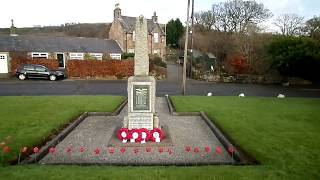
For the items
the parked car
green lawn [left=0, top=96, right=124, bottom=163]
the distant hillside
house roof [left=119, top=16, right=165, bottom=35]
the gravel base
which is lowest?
the gravel base

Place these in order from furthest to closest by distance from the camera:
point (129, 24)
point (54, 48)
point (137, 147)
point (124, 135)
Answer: point (129, 24) → point (54, 48) → point (124, 135) → point (137, 147)

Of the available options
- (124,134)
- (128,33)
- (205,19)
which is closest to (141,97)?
(124,134)

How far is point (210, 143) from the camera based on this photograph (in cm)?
1120

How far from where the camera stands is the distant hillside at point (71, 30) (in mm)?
83875

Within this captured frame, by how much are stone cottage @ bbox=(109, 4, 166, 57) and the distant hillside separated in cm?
2635

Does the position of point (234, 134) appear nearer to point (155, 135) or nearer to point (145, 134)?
point (155, 135)

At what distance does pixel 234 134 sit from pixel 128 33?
40.6 meters

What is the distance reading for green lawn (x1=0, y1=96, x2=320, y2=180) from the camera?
7339 mm

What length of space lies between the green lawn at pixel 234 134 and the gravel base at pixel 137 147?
0.91 meters

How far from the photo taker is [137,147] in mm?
10484

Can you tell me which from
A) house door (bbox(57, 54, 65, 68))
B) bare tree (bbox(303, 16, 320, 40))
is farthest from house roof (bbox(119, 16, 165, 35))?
bare tree (bbox(303, 16, 320, 40))

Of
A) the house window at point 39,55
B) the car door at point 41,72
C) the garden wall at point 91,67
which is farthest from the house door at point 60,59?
the car door at point 41,72

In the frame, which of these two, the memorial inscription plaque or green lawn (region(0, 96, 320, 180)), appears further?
the memorial inscription plaque

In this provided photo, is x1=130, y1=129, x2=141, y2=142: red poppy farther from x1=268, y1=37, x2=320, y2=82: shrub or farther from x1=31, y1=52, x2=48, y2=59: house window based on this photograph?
x1=31, y1=52, x2=48, y2=59: house window
